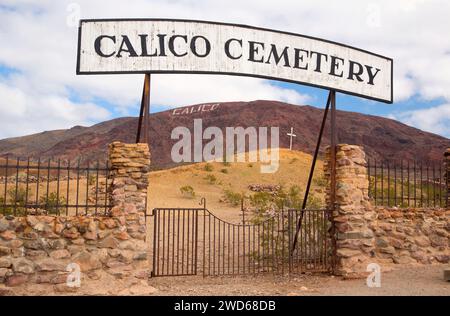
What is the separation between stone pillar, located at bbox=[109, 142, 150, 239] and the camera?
8.88 metres

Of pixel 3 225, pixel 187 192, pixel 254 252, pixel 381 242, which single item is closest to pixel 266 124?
pixel 187 192

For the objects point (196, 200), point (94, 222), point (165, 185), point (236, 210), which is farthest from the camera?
point (165, 185)

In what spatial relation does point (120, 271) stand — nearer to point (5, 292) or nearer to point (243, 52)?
point (5, 292)

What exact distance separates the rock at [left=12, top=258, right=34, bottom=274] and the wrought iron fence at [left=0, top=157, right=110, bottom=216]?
34.4 inches

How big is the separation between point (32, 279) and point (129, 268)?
1.64 metres

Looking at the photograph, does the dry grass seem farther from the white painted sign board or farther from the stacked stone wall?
the stacked stone wall

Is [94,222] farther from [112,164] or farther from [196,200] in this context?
[196,200]

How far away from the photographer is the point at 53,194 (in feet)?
68.8

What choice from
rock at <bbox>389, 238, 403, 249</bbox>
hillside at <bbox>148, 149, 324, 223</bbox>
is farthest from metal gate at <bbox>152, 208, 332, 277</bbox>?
hillside at <bbox>148, 149, 324, 223</bbox>

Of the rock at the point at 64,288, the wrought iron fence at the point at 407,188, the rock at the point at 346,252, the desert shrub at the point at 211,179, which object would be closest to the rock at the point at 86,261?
the rock at the point at 64,288

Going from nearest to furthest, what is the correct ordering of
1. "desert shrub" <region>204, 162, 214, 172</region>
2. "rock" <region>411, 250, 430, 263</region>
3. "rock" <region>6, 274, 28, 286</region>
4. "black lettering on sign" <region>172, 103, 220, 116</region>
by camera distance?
"rock" <region>6, 274, 28, 286</region> < "rock" <region>411, 250, 430, 263</region> < "desert shrub" <region>204, 162, 214, 172</region> < "black lettering on sign" <region>172, 103, 220, 116</region>

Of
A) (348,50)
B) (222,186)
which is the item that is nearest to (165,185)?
(222,186)

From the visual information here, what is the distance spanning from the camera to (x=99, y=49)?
9.56m

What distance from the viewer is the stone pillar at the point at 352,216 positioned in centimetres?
1041
